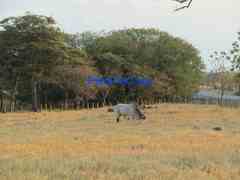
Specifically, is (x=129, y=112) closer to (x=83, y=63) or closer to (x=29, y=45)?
(x=29, y=45)

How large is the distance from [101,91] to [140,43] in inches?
292

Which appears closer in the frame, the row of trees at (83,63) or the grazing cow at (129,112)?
the grazing cow at (129,112)

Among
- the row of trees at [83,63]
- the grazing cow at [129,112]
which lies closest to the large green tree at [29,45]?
the row of trees at [83,63]

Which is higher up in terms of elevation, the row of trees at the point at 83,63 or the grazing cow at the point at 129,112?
the row of trees at the point at 83,63

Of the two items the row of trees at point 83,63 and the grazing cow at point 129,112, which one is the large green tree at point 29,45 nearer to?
the row of trees at point 83,63

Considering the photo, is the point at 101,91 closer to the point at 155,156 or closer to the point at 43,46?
the point at 43,46

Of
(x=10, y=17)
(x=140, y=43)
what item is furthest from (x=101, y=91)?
(x=10, y=17)

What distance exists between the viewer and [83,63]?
42938mm

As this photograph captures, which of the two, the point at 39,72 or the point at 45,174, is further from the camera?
the point at 39,72

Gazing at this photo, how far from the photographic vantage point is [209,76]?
60.8 meters

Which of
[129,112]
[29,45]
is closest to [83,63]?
[29,45]

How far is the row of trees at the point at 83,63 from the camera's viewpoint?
38844 millimetres

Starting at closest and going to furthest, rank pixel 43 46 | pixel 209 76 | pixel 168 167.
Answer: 1. pixel 168 167
2. pixel 43 46
3. pixel 209 76

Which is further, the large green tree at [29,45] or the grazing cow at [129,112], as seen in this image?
the large green tree at [29,45]
